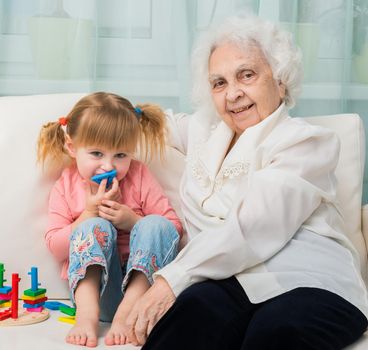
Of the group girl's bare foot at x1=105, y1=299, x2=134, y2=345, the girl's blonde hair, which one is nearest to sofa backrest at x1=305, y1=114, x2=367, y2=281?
the girl's blonde hair

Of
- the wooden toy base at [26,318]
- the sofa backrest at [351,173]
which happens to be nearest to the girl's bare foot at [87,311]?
the wooden toy base at [26,318]

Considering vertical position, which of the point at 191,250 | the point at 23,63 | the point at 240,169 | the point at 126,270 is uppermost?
the point at 23,63

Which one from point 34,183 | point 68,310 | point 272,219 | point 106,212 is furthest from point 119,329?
point 34,183

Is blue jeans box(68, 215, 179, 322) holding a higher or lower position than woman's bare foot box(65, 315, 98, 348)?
higher

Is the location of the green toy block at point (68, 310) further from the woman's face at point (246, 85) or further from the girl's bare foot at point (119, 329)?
the woman's face at point (246, 85)

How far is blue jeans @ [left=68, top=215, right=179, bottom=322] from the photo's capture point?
5.77 ft

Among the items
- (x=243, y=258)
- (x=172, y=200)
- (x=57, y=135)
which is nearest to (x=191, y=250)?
(x=243, y=258)

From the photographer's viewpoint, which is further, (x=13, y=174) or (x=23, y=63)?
(x=23, y=63)

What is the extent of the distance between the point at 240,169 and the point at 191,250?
270mm

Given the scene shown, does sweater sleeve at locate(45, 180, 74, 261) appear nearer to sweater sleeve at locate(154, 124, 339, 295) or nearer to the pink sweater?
the pink sweater

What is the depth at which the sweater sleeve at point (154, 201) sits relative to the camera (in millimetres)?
1982

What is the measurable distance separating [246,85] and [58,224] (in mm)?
596

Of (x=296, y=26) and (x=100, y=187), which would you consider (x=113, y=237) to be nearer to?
(x=100, y=187)

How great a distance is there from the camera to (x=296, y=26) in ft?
7.98
